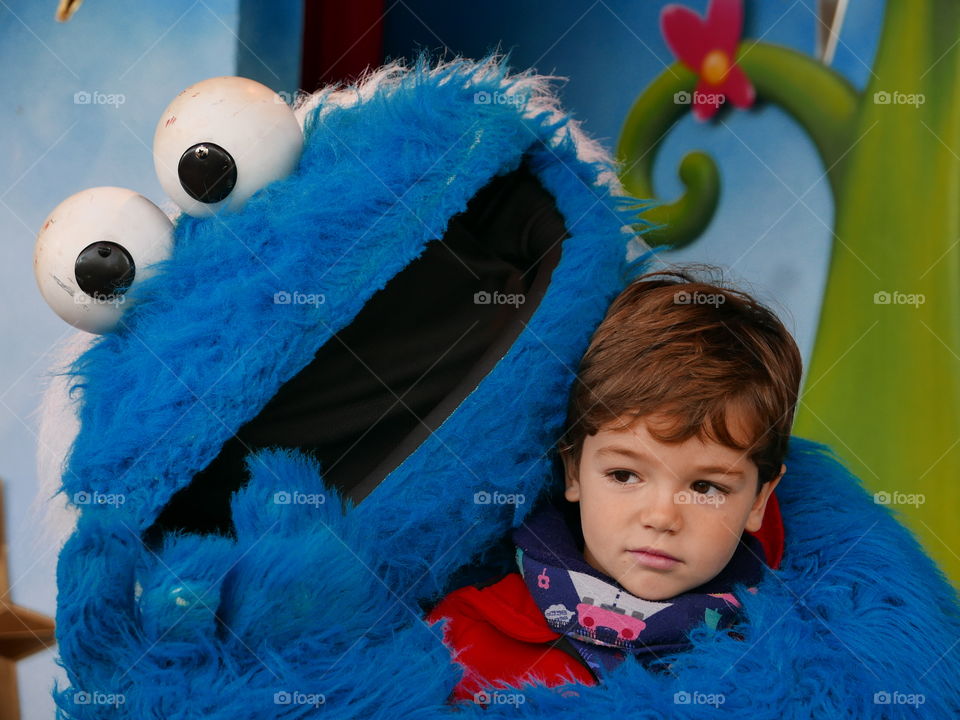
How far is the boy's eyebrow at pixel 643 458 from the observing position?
930 mm

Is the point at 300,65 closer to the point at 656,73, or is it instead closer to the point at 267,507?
the point at 656,73

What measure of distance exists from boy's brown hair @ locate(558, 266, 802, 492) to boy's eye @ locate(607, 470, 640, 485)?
48mm

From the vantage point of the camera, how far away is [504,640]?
99cm

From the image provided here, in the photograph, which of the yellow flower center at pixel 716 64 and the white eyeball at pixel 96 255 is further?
the yellow flower center at pixel 716 64

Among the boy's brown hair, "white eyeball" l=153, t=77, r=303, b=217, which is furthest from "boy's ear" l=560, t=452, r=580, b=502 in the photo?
"white eyeball" l=153, t=77, r=303, b=217

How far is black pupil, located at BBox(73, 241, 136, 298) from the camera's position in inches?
33.8

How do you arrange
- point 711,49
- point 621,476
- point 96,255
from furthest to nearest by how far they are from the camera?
point 711,49 → point 621,476 → point 96,255

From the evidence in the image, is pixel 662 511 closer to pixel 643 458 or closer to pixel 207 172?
Answer: pixel 643 458

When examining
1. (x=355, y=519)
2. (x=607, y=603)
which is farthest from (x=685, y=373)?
(x=355, y=519)

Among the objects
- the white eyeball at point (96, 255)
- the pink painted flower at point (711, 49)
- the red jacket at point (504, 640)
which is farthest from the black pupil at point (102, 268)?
the pink painted flower at point (711, 49)

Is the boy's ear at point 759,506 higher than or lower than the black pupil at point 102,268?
lower

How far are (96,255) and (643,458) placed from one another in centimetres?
54

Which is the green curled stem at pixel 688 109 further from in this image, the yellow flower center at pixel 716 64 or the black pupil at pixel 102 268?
the black pupil at pixel 102 268

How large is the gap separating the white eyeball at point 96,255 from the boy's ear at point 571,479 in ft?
1.49
